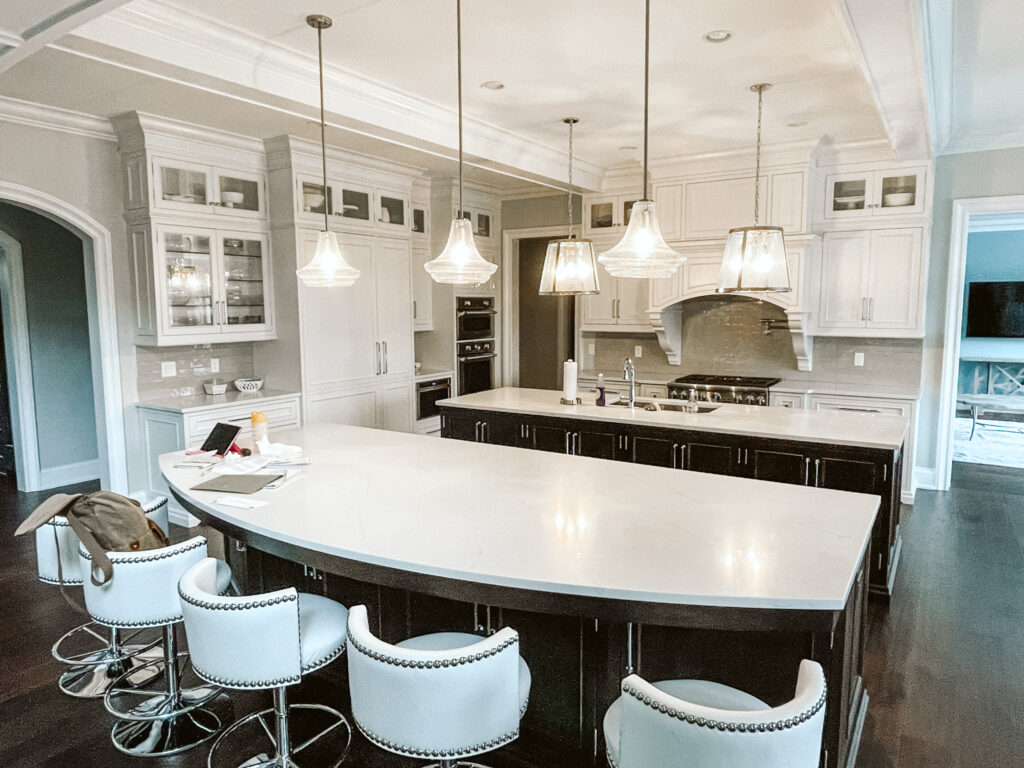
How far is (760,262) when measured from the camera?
3.41m

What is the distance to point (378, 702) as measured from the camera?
158cm

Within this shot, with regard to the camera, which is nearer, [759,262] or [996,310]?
[759,262]

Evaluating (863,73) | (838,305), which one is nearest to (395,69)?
(863,73)

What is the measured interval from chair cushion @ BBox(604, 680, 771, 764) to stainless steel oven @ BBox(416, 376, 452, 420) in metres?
4.55

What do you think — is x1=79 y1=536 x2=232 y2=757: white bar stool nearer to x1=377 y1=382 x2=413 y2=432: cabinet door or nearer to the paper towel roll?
the paper towel roll

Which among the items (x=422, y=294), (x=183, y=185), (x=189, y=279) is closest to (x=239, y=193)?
(x=183, y=185)

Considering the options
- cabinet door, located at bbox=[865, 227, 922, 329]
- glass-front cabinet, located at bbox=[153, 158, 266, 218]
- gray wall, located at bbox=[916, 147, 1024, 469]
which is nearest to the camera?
glass-front cabinet, located at bbox=[153, 158, 266, 218]

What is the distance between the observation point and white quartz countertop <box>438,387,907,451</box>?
140 inches

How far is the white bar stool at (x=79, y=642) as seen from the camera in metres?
2.53

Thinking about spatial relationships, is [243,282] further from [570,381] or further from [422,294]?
[570,381]

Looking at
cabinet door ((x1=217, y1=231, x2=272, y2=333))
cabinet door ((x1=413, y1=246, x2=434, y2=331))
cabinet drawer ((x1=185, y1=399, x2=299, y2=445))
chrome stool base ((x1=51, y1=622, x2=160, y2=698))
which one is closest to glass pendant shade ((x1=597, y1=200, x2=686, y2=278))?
chrome stool base ((x1=51, y1=622, x2=160, y2=698))

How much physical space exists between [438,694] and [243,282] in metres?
4.18

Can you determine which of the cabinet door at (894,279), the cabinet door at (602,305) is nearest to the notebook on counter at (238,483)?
the cabinet door at (602,305)

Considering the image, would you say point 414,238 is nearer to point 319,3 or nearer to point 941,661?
point 319,3
